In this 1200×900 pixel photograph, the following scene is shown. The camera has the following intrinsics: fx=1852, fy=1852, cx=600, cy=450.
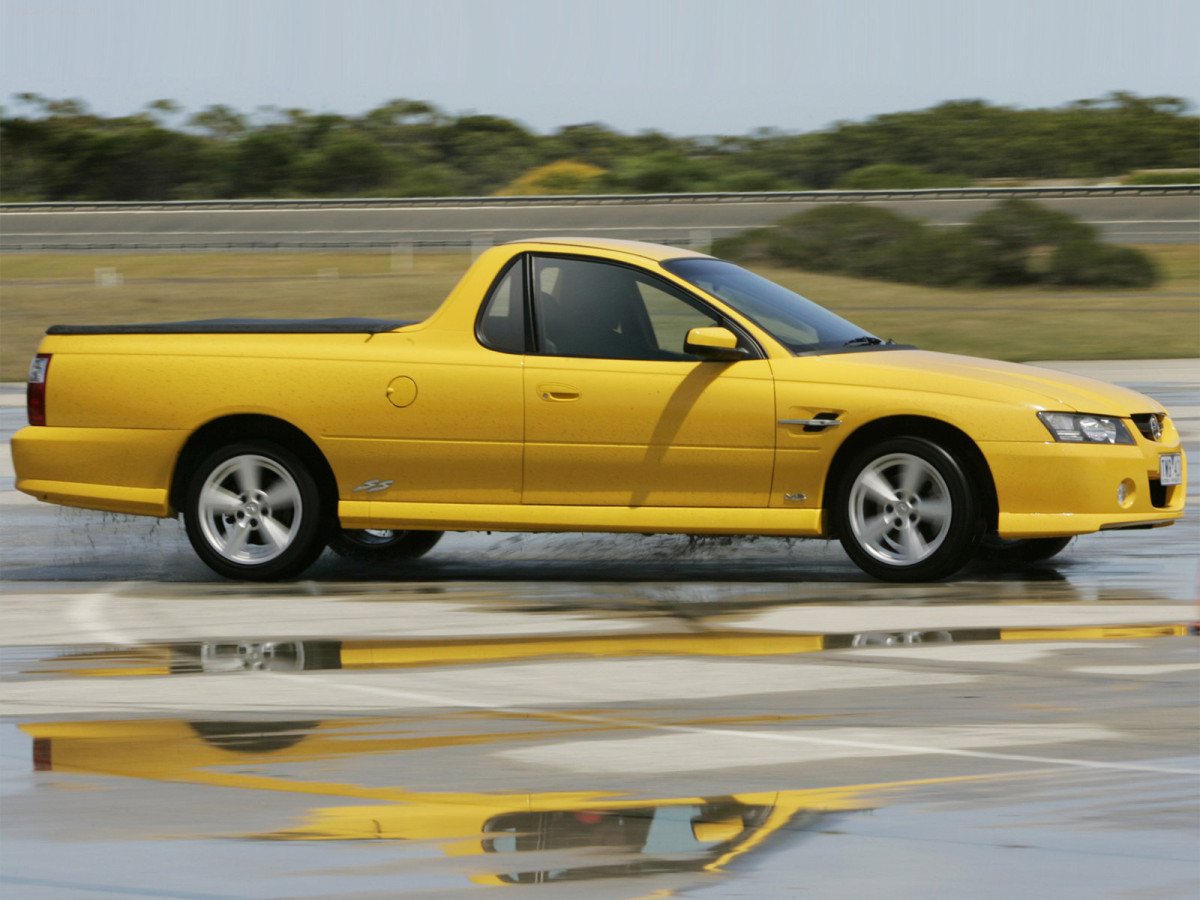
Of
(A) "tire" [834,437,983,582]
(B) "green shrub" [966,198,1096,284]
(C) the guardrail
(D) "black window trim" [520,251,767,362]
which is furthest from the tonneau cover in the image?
(C) the guardrail

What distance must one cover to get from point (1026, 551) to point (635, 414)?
2400 mm

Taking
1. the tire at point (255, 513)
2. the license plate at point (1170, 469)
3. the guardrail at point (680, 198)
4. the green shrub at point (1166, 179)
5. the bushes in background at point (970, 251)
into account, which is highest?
the green shrub at point (1166, 179)

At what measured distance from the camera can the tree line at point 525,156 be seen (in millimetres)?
92938

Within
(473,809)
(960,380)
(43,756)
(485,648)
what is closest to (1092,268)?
(960,380)

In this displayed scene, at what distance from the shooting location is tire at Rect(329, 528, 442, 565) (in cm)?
1030

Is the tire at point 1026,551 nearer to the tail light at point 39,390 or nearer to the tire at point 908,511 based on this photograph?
the tire at point 908,511

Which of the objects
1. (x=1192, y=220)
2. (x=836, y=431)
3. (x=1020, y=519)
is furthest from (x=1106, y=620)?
(x=1192, y=220)

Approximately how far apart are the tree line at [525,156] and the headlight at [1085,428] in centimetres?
7364

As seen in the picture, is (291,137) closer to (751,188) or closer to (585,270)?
(751,188)

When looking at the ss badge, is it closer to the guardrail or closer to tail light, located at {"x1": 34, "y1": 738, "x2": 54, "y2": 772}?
tail light, located at {"x1": 34, "y1": 738, "x2": 54, "y2": 772}

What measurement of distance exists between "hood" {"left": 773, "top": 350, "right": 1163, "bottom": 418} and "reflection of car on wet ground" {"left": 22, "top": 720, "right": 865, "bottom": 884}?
3530mm

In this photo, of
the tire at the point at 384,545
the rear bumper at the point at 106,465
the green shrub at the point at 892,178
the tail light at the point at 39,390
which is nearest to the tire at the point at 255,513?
the rear bumper at the point at 106,465

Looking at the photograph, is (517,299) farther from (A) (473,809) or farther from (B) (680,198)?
(B) (680,198)

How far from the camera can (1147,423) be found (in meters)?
8.87
